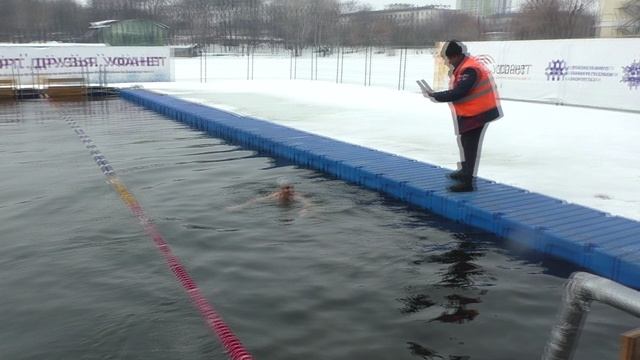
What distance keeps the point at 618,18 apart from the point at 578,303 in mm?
55042

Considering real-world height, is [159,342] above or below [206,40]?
below

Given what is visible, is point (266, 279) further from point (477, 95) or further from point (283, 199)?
point (477, 95)

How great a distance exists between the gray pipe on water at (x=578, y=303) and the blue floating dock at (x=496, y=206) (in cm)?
285

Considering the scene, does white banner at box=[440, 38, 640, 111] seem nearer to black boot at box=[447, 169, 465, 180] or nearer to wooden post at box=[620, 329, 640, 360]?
black boot at box=[447, 169, 465, 180]

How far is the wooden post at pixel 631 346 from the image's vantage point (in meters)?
1.96

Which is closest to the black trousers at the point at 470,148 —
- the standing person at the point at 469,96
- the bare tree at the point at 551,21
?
the standing person at the point at 469,96

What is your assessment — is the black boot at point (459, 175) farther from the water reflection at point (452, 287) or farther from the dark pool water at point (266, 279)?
the water reflection at point (452, 287)

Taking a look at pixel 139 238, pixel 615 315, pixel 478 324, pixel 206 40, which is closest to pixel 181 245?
pixel 139 238

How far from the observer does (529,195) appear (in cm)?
688

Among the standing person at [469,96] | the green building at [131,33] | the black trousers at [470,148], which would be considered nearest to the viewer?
the standing person at [469,96]

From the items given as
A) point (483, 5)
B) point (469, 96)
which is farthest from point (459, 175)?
point (483, 5)

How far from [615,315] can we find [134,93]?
20099 mm

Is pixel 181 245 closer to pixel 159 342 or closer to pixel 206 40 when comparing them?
pixel 159 342

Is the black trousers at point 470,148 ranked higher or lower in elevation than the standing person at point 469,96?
lower
